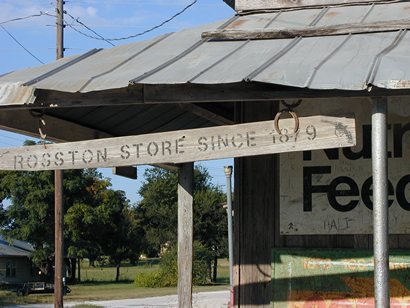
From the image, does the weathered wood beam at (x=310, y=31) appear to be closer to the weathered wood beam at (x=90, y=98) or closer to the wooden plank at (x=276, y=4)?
the weathered wood beam at (x=90, y=98)

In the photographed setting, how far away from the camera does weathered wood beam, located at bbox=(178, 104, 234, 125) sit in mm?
6318

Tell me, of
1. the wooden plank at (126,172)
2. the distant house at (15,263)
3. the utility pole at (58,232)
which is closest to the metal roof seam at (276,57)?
the wooden plank at (126,172)

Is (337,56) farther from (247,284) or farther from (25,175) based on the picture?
(25,175)

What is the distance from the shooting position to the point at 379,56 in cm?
475

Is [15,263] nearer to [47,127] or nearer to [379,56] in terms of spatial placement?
[47,127]

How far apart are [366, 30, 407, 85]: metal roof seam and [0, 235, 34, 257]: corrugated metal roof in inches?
2201

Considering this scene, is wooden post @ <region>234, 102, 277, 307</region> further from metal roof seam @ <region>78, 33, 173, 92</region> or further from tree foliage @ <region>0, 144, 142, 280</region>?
tree foliage @ <region>0, 144, 142, 280</region>

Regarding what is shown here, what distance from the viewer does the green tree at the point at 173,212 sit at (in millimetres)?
60344

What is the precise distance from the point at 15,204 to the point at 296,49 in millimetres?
54254

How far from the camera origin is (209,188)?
212ft

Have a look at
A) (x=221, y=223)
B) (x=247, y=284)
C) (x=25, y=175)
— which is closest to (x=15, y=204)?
(x=25, y=175)

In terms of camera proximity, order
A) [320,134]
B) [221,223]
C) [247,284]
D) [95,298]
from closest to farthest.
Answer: [320,134], [247,284], [95,298], [221,223]

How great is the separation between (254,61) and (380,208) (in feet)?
3.94

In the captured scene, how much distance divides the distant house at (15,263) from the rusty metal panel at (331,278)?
5453 cm
